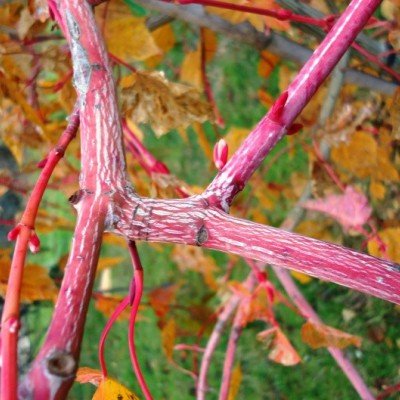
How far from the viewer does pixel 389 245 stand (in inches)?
30.9

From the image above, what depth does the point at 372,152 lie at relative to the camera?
102 centimetres

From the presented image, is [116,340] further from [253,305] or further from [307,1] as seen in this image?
[307,1]

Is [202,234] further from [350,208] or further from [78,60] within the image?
[350,208]

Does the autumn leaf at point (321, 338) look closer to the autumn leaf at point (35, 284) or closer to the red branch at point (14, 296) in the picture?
the autumn leaf at point (35, 284)

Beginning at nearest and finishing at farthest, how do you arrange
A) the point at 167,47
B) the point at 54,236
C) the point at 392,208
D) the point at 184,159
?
the point at 167,47 < the point at 392,208 < the point at 184,159 < the point at 54,236

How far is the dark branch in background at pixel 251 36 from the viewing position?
806mm

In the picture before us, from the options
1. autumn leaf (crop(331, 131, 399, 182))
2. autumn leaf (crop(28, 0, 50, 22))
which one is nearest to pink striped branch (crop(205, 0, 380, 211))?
autumn leaf (crop(28, 0, 50, 22))

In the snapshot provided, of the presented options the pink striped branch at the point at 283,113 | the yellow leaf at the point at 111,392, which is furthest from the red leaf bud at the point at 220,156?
the yellow leaf at the point at 111,392

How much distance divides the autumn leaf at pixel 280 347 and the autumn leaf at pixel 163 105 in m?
0.31

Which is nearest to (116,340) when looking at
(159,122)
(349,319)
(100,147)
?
(349,319)

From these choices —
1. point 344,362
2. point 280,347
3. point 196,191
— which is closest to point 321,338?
point 280,347

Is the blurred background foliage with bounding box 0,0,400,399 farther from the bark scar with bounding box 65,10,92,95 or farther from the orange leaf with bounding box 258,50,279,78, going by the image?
the bark scar with bounding box 65,10,92,95

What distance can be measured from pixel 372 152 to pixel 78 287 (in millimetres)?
759

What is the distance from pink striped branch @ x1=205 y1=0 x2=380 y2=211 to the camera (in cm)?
42
